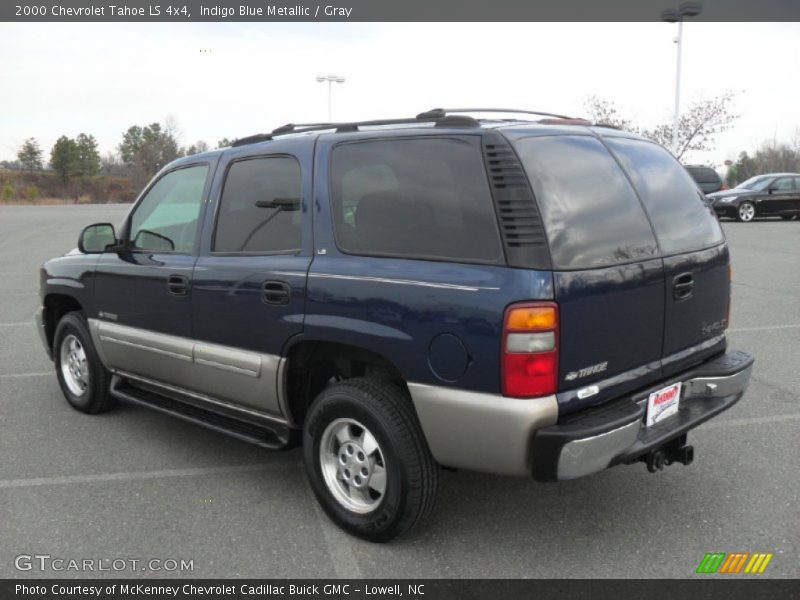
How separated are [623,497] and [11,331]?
22.5 ft

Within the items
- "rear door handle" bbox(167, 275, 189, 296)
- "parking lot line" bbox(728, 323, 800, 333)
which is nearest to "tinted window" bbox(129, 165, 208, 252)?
"rear door handle" bbox(167, 275, 189, 296)

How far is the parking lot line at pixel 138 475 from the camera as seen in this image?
A: 3.98 m

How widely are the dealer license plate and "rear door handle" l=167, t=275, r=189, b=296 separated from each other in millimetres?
2483

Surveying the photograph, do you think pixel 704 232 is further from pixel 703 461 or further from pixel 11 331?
pixel 11 331

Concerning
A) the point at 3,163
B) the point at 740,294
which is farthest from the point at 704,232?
the point at 3,163

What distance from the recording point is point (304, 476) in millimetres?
4094

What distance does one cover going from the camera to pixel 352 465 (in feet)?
11.0

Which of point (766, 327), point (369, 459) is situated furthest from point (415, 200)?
point (766, 327)

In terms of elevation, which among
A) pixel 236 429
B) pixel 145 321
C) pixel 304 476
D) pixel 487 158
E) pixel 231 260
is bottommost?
pixel 304 476

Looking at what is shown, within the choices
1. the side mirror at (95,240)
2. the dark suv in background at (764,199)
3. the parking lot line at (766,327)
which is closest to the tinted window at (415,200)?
the side mirror at (95,240)

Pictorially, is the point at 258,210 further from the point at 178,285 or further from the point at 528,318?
the point at 528,318

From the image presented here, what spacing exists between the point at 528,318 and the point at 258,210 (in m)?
1.73

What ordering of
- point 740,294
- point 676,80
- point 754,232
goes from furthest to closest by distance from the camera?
point 676,80 → point 754,232 → point 740,294
